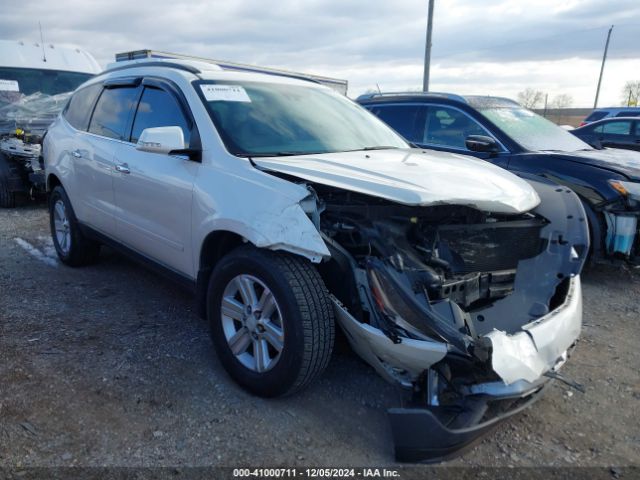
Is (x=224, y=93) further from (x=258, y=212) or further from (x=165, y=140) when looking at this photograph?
(x=258, y=212)

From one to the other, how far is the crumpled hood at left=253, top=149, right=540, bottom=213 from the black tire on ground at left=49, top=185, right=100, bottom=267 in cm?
273

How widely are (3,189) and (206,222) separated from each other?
652 cm

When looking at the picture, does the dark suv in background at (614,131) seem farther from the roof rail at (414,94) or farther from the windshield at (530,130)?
the roof rail at (414,94)

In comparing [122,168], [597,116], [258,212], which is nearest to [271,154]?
[258,212]

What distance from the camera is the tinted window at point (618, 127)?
11.2m

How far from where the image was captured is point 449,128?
6105 mm

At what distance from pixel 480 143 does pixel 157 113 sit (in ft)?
10.7

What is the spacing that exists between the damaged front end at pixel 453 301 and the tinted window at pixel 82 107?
2.93 meters

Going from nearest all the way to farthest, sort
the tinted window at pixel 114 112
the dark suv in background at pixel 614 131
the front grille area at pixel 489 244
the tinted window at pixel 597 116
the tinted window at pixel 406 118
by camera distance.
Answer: the front grille area at pixel 489 244 → the tinted window at pixel 114 112 → the tinted window at pixel 406 118 → the dark suv in background at pixel 614 131 → the tinted window at pixel 597 116

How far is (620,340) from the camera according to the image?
3.79m

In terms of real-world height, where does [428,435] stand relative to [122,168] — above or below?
below

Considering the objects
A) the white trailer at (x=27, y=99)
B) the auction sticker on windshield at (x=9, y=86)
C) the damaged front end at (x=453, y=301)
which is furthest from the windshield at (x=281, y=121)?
the auction sticker on windshield at (x=9, y=86)

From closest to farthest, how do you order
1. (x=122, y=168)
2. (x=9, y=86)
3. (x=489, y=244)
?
1. (x=489, y=244)
2. (x=122, y=168)
3. (x=9, y=86)

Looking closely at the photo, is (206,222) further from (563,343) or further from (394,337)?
(563,343)
